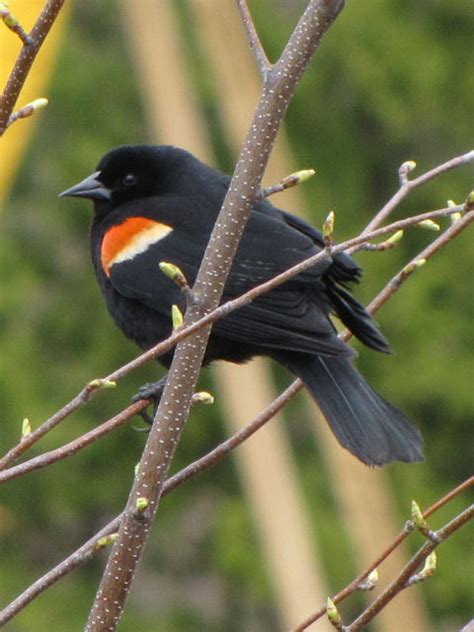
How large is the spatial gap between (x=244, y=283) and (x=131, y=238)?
396 millimetres

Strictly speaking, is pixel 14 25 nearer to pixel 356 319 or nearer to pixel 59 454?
pixel 59 454

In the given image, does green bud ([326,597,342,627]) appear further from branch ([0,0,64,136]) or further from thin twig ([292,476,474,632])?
branch ([0,0,64,136])

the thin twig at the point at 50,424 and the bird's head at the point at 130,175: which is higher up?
the bird's head at the point at 130,175

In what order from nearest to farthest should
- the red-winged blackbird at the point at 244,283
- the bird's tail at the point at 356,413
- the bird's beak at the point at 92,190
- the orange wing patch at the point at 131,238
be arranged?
the bird's tail at the point at 356,413, the red-winged blackbird at the point at 244,283, the orange wing patch at the point at 131,238, the bird's beak at the point at 92,190

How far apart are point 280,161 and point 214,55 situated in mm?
644

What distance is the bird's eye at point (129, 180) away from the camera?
10.6ft

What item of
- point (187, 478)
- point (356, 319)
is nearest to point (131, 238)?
point (356, 319)

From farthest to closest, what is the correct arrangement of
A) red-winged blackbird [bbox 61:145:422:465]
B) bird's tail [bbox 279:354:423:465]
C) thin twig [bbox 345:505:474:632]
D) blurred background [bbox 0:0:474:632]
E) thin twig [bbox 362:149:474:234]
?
blurred background [bbox 0:0:474:632], red-winged blackbird [bbox 61:145:422:465], bird's tail [bbox 279:354:423:465], thin twig [bbox 362:149:474:234], thin twig [bbox 345:505:474:632]

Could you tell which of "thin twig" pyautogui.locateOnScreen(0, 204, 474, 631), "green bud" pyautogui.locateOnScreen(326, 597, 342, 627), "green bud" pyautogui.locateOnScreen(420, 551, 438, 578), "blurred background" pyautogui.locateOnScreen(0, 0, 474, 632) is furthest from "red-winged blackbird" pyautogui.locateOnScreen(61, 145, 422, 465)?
"blurred background" pyautogui.locateOnScreen(0, 0, 474, 632)

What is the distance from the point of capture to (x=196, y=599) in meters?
8.55

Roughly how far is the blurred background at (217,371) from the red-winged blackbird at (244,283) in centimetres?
392

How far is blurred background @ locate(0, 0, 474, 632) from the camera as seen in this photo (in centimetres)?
768

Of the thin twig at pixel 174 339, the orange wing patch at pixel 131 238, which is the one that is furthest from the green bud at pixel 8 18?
the orange wing patch at pixel 131 238

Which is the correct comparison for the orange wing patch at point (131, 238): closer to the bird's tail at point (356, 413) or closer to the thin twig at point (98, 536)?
the bird's tail at point (356, 413)
